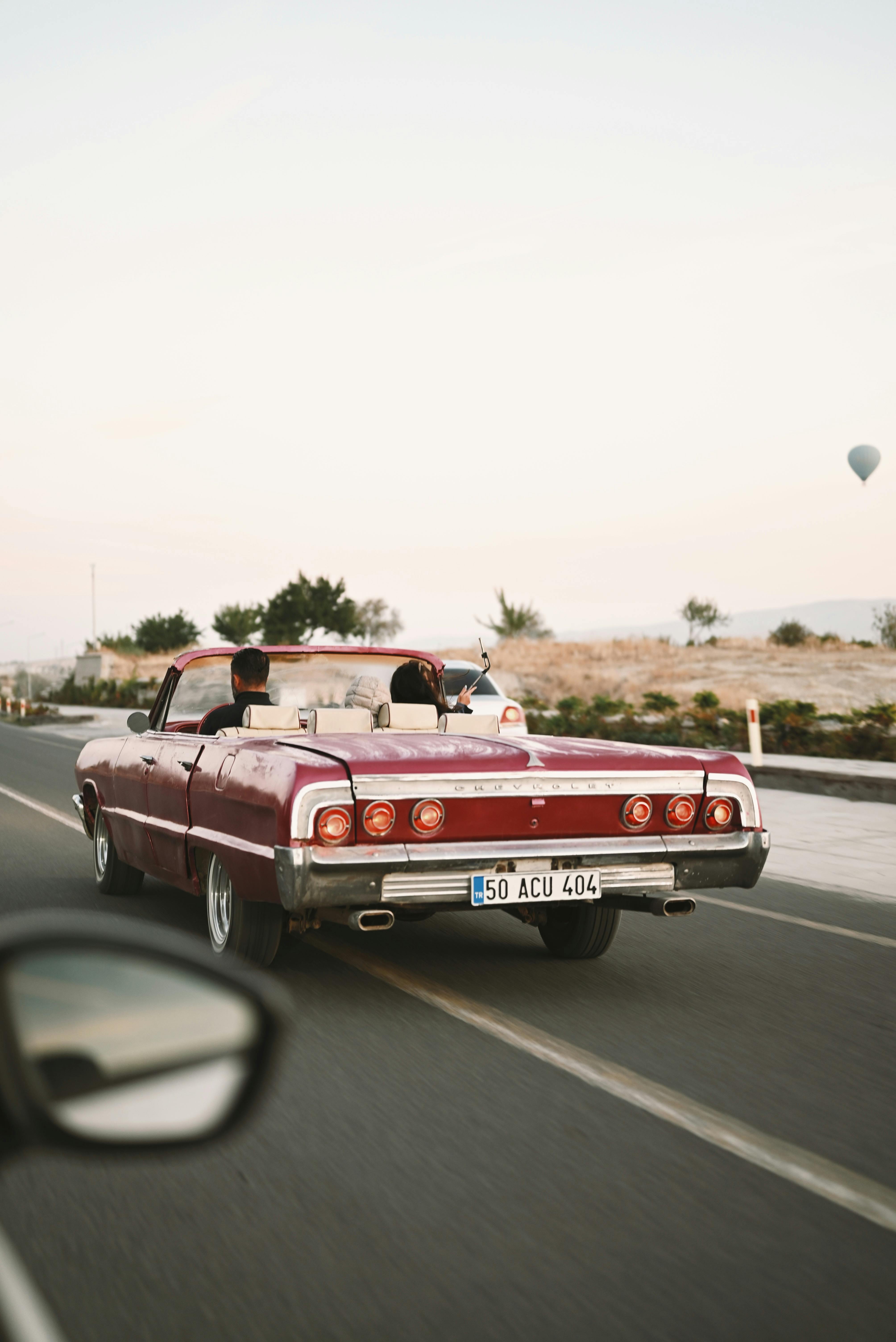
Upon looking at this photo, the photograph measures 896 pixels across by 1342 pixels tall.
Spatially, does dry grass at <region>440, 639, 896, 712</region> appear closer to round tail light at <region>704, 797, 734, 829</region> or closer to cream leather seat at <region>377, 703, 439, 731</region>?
cream leather seat at <region>377, 703, 439, 731</region>

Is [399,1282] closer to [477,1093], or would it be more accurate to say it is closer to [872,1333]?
[872,1333]

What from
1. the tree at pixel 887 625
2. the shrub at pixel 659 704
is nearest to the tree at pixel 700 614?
the tree at pixel 887 625

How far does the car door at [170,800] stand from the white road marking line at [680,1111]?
128 cm

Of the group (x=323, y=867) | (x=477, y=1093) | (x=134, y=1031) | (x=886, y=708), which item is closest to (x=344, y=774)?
(x=323, y=867)

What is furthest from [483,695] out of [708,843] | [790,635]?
[790,635]

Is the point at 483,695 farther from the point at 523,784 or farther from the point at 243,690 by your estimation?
the point at 523,784

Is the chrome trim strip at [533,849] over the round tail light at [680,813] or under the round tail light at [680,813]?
under

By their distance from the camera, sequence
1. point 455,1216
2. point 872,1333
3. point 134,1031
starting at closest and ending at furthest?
point 134,1031 < point 872,1333 < point 455,1216

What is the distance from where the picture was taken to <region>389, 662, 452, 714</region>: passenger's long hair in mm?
7352

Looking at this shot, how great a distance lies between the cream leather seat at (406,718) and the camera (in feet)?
22.8

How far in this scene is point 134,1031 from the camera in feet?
5.75

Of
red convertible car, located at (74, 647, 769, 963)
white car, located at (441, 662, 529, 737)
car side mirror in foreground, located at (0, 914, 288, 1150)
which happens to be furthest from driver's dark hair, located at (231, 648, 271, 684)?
white car, located at (441, 662, 529, 737)

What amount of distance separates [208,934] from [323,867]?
207 cm

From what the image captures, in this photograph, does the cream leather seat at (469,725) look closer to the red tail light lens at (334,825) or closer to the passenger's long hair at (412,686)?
the passenger's long hair at (412,686)
